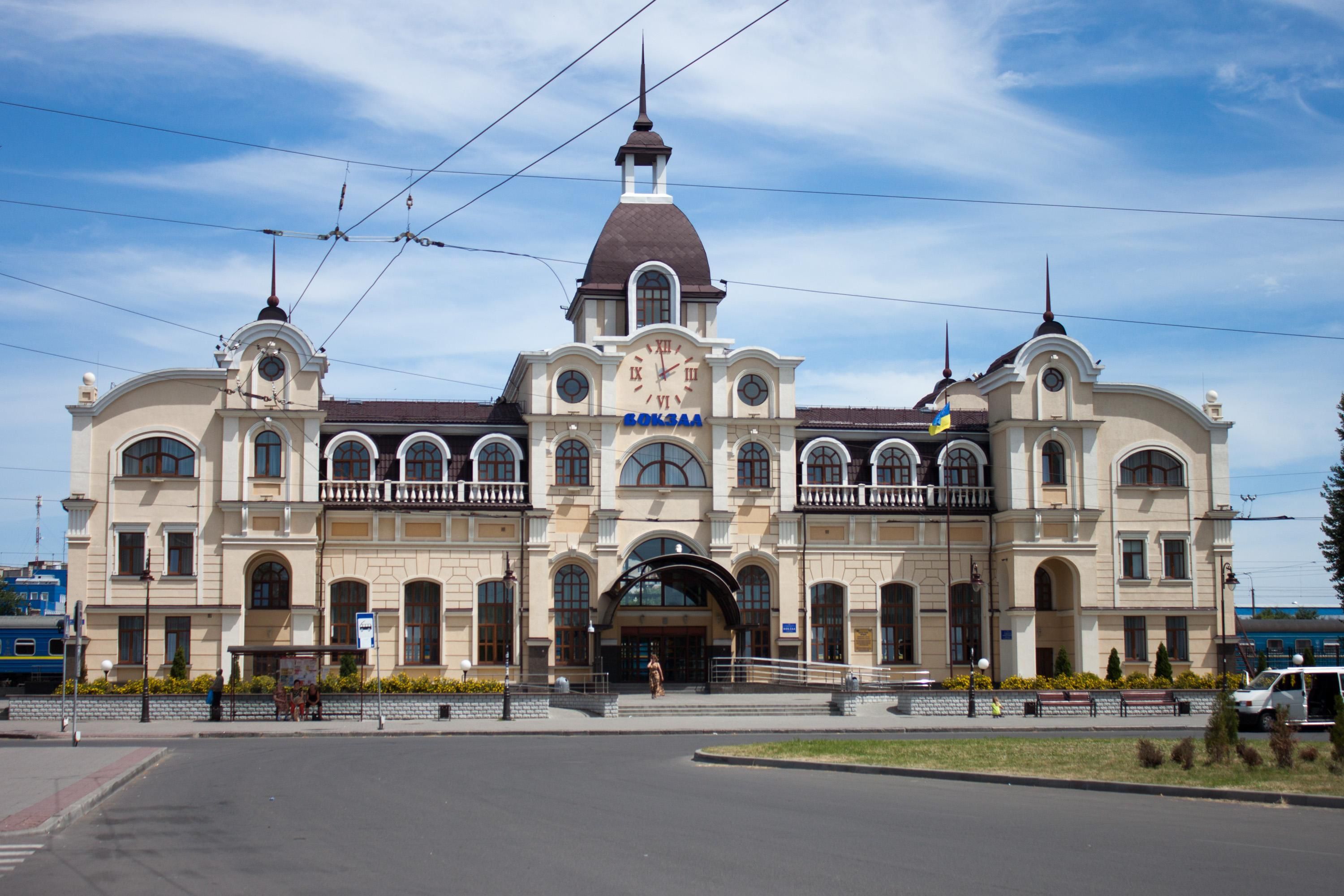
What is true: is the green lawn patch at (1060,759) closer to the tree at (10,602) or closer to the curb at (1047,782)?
the curb at (1047,782)

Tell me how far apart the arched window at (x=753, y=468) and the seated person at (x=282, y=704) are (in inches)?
718

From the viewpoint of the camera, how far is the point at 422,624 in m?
46.1

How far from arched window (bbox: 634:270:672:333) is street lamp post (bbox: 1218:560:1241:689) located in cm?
2233

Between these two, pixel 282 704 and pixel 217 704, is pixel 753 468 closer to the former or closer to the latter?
pixel 282 704

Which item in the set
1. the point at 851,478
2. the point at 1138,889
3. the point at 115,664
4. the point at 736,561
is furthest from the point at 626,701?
the point at 1138,889

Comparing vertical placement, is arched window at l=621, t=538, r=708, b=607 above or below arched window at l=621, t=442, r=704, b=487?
below

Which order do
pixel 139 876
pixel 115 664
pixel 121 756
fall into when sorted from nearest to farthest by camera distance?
1. pixel 139 876
2. pixel 121 756
3. pixel 115 664

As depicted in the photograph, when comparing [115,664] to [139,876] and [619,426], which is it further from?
[139,876]

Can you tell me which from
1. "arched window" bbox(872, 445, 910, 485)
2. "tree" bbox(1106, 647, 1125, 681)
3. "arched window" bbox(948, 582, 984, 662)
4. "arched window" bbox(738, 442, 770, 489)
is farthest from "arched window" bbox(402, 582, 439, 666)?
"tree" bbox(1106, 647, 1125, 681)

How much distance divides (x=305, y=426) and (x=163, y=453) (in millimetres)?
4770

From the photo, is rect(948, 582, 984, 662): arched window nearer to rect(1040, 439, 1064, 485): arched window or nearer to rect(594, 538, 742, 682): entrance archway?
rect(1040, 439, 1064, 485): arched window

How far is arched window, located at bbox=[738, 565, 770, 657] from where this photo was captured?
47.7 metres

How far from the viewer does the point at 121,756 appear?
23.8 meters

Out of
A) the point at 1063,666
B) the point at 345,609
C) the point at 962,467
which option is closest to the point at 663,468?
the point at 962,467
